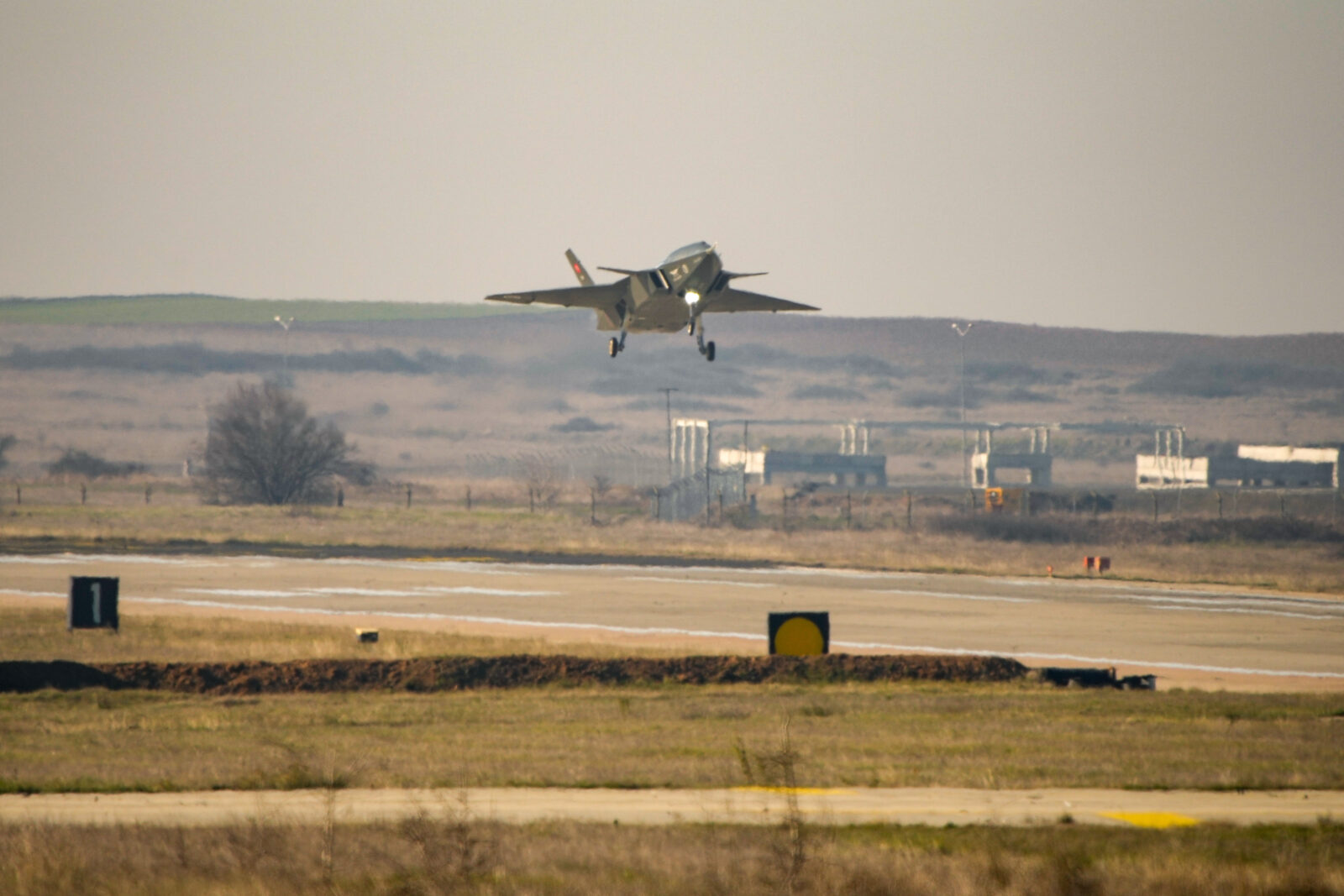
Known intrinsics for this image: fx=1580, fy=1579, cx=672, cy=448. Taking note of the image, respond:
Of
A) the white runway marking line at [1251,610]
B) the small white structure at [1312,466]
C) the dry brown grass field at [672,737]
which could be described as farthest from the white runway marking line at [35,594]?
the small white structure at [1312,466]

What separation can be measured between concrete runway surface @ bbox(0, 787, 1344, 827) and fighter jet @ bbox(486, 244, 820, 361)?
73.8 feet

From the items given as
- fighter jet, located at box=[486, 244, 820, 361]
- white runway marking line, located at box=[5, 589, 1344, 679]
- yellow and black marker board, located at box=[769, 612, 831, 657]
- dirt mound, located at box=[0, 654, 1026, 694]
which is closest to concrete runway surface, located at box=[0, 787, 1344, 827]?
dirt mound, located at box=[0, 654, 1026, 694]

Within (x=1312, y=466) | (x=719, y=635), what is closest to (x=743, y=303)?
(x=719, y=635)

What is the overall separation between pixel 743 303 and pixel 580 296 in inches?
200

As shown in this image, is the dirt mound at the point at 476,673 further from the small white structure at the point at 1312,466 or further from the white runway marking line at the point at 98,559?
the small white structure at the point at 1312,466

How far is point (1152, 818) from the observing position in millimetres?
16688

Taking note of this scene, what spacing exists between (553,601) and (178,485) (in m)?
101

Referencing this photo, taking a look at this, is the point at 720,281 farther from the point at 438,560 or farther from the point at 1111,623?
the point at 438,560

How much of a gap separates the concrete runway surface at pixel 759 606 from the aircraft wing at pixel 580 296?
29.8ft

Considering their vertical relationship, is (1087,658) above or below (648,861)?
below

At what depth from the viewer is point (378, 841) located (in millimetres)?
14898

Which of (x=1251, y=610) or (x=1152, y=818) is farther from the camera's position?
(x=1251, y=610)

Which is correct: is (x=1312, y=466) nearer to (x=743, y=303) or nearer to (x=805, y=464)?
(x=805, y=464)

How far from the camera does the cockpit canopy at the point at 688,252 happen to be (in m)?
38.8
